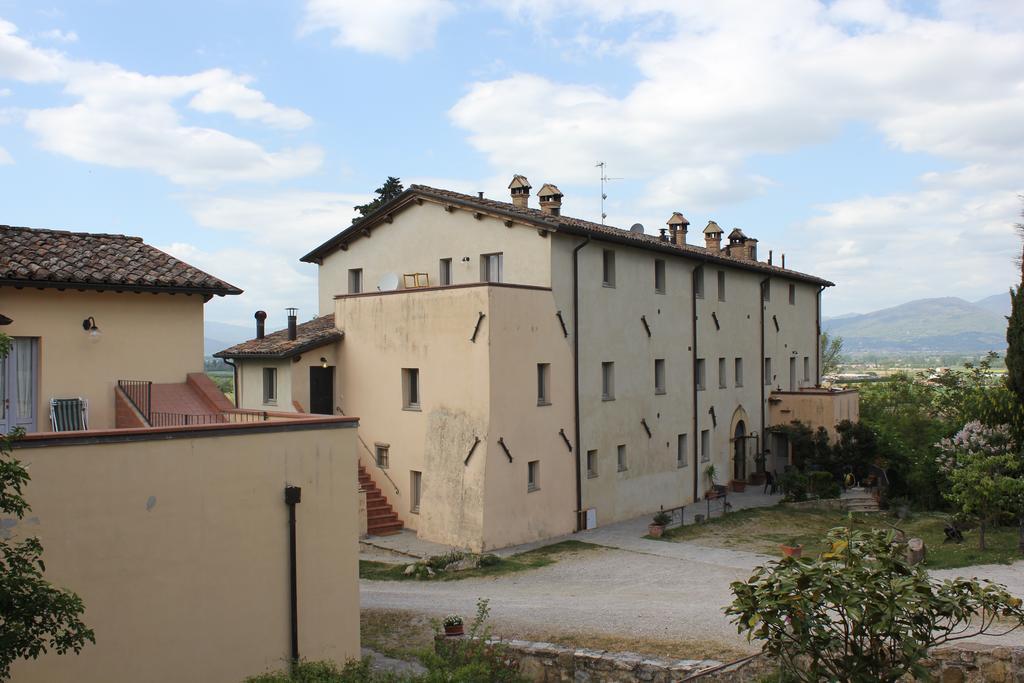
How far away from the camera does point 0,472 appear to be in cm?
697

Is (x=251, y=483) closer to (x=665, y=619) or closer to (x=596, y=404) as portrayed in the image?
(x=665, y=619)

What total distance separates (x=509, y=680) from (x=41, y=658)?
6.40 m

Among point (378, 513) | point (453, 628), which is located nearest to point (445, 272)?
point (378, 513)

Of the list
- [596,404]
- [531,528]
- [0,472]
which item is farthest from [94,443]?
[596,404]

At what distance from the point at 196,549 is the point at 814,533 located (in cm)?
1990

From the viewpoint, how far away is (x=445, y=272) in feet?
86.4

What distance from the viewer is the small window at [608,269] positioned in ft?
85.8

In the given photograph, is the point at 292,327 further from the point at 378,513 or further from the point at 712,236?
the point at 712,236

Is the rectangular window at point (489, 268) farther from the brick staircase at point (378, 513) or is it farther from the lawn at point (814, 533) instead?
the lawn at point (814, 533)

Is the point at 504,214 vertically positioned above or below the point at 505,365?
above

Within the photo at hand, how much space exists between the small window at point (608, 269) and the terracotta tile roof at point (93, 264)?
13.4m

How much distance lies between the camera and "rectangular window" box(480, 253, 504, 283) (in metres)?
25.1

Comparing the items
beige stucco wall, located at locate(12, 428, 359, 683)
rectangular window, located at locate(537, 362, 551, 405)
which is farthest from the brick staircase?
beige stucco wall, located at locate(12, 428, 359, 683)

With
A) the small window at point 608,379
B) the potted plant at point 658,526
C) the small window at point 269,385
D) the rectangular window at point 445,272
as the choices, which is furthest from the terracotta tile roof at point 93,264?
the potted plant at point 658,526
